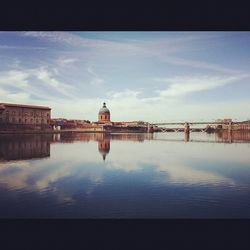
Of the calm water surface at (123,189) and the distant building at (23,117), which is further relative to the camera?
the distant building at (23,117)

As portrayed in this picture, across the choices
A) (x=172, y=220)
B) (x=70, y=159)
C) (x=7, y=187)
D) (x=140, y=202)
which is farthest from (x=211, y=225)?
(x=70, y=159)

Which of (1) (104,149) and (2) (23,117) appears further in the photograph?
(2) (23,117)

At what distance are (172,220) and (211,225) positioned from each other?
0.55 m

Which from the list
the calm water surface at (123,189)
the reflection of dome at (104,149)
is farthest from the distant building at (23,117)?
the calm water surface at (123,189)

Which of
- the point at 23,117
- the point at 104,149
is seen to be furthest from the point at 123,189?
the point at 23,117

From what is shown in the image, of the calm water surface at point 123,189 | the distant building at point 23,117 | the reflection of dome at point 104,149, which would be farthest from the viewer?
the distant building at point 23,117

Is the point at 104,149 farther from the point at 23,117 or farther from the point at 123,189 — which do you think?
the point at 23,117

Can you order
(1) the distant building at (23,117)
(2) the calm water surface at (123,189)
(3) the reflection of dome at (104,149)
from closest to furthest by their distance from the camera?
(2) the calm water surface at (123,189) → (3) the reflection of dome at (104,149) → (1) the distant building at (23,117)

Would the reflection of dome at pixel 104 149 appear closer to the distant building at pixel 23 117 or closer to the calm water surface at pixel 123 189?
the calm water surface at pixel 123 189

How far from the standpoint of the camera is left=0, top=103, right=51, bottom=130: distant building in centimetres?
3481

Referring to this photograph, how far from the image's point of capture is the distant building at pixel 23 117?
34.8 metres

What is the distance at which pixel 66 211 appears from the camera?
6484 mm

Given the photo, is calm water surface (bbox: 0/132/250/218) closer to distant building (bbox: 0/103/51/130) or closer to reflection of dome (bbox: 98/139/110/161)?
reflection of dome (bbox: 98/139/110/161)

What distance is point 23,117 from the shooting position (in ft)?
123
